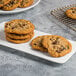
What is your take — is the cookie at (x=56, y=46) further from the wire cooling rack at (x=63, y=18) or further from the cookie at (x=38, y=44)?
the wire cooling rack at (x=63, y=18)

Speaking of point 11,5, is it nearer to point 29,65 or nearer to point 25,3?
point 25,3

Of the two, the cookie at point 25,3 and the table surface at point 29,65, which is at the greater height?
the table surface at point 29,65

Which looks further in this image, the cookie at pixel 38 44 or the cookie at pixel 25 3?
the cookie at pixel 25 3

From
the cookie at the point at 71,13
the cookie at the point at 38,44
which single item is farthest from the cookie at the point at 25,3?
the cookie at the point at 38,44

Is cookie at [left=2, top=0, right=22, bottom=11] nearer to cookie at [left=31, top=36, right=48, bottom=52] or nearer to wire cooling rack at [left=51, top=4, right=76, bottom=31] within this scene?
wire cooling rack at [left=51, top=4, right=76, bottom=31]

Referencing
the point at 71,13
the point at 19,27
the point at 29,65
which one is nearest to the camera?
the point at 29,65

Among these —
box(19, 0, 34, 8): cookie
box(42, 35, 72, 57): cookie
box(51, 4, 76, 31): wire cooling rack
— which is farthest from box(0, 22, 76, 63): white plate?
A: box(19, 0, 34, 8): cookie

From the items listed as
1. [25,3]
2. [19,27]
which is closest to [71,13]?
[25,3]

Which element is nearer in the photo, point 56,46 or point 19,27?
point 56,46

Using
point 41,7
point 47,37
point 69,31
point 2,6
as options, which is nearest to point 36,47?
point 47,37
